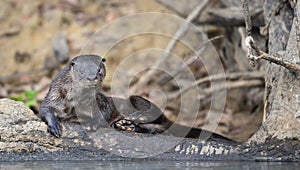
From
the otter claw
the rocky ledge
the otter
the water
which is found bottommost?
the water

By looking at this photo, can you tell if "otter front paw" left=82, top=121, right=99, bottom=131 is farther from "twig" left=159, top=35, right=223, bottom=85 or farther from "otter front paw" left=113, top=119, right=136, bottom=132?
"twig" left=159, top=35, right=223, bottom=85

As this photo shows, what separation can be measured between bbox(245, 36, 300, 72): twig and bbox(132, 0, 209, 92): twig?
6.77ft

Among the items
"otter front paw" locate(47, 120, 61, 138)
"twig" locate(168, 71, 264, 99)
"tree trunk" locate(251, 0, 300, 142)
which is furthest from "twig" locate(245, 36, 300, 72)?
"twig" locate(168, 71, 264, 99)

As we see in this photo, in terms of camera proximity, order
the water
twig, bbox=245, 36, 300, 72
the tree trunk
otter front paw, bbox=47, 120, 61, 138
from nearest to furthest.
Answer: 1. twig, bbox=245, 36, 300, 72
2. the water
3. otter front paw, bbox=47, 120, 61, 138
4. the tree trunk

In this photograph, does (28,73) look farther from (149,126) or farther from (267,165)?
(267,165)

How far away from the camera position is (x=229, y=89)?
6.78 meters

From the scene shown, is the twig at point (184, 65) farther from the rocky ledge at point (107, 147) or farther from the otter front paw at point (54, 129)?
the otter front paw at point (54, 129)

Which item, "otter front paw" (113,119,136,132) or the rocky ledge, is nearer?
the rocky ledge

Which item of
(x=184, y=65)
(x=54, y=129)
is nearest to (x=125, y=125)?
(x=54, y=129)

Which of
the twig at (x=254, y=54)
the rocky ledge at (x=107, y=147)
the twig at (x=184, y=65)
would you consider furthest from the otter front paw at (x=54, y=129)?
the twig at (x=184, y=65)

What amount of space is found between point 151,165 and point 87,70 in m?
0.78

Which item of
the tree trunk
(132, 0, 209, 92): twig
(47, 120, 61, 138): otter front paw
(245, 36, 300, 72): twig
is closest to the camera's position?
(245, 36, 300, 72): twig

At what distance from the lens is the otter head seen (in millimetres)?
4691

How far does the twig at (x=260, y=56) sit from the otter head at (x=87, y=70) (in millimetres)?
989
